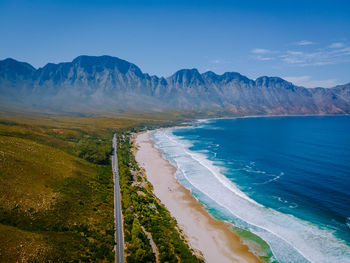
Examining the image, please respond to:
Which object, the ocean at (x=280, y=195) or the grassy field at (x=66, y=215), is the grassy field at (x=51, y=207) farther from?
the ocean at (x=280, y=195)

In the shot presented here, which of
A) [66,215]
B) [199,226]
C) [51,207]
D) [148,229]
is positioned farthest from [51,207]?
[199,226]

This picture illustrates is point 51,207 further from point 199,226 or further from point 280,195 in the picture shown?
point 280,195

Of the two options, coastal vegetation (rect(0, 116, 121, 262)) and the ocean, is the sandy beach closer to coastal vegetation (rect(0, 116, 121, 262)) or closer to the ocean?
the ocean

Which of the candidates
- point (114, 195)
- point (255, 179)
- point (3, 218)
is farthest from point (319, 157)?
point (3, 218)

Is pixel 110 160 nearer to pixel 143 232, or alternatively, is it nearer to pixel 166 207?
pixel 166 207

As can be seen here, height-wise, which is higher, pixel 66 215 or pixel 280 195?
pixel 66 215
